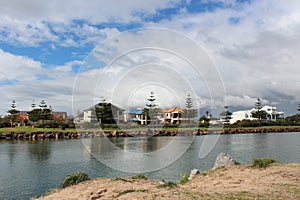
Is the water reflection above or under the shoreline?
under

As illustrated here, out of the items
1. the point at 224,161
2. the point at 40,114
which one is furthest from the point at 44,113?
the point at 224,161

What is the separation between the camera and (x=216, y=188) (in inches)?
314

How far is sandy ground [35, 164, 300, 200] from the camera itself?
21.8ft

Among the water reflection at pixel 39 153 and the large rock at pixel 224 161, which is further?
the water reflection at pixel 39 153

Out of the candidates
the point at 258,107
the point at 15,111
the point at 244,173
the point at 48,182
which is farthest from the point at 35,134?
the point at 258,107

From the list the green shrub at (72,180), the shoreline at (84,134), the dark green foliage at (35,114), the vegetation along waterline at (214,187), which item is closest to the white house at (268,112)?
the shoreline at (84,134)

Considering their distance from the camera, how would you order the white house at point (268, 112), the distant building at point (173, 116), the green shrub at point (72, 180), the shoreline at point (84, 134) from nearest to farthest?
the green shrub at point (72, 180) → the shoreline at point (84, 134) → the distant building at point (173, 116) → the white house at point (268, 112)

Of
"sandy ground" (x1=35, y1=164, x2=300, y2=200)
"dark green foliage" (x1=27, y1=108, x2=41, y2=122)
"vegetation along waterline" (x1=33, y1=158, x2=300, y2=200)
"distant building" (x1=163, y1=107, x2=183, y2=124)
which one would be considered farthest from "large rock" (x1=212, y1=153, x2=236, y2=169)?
"dark green foliage" (x1=27, y1=108, x2=41, y2=122)

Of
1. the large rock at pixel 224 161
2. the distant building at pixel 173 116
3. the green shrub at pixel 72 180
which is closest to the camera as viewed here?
the green shrub at pixel 72 180

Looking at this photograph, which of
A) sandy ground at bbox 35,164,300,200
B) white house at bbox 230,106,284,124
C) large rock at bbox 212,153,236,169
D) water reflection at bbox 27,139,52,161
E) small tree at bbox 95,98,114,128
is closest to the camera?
sandy ground at bbox 35,164,300,200

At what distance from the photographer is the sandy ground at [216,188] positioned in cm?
665

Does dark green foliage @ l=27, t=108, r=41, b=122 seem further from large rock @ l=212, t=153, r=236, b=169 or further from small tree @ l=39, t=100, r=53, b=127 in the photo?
large rock @ l=212, t=153, r=236, b=169

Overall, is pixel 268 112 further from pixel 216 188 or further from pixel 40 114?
pixel 216 188

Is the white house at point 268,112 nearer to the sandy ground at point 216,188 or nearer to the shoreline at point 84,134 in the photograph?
the shoreline at point 84,134
